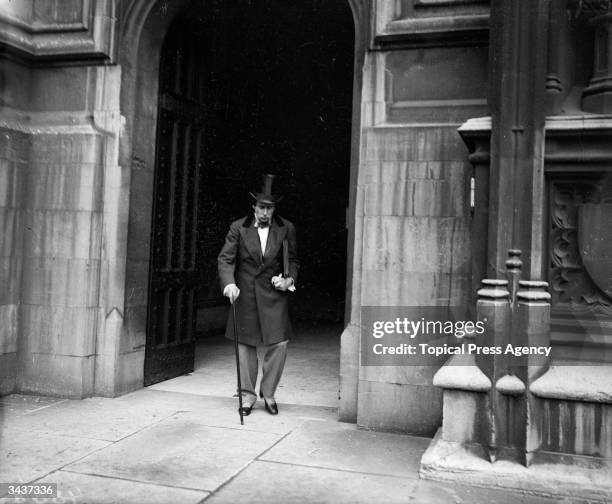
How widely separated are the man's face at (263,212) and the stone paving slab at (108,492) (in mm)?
2791

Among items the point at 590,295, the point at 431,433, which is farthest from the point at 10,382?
the point at 590,295

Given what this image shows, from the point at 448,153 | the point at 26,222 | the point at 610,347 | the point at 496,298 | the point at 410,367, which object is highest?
the point at 448,153

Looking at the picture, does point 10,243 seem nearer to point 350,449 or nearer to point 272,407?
point 272,407

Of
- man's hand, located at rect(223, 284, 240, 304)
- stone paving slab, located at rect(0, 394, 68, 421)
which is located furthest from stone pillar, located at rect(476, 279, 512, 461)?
stone paving slab, located at rect(0, 394, 68, 421)

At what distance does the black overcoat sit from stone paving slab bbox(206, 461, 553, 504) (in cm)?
174

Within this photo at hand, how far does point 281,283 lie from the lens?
19.2 feet

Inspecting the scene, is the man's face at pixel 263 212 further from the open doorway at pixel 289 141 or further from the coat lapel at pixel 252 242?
the open doorway at pixel 289 141

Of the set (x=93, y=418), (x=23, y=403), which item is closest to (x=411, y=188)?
(x=93, y=418)

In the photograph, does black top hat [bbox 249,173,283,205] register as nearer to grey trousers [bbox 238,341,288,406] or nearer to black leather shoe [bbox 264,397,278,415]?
grey trousers [bbox 238,341,288,406]

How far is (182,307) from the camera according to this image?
746 centimetres

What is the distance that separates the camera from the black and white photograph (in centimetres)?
421

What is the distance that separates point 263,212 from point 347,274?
1.03 metres

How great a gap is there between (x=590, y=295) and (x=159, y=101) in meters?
4.90

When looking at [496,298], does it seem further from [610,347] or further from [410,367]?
[410,367]
